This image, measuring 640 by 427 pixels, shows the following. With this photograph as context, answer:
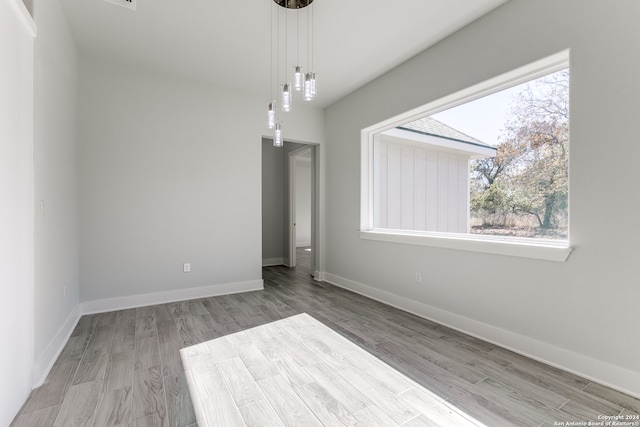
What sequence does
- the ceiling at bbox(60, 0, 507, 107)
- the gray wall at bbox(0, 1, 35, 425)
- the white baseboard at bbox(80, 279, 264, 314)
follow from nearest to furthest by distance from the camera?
the gray wall at bbox(0, 1, 35, 425)
the ceiling at bbox(60, 0, 507, 107)
the white baseboard at bbox(80, 279, 264, 314)

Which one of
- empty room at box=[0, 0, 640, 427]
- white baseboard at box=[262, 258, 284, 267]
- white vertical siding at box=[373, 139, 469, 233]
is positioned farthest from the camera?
white baseboard at box=[262, 258, 284, 267]

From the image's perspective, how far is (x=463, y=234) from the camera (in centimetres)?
297

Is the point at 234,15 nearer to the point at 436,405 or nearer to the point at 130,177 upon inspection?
the point at 130,177

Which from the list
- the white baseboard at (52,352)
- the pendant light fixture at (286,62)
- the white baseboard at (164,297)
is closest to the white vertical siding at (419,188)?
the pendant light fixture at (286,62)

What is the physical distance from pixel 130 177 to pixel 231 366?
8.67 feet

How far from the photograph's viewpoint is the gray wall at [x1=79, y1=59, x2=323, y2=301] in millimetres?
3363

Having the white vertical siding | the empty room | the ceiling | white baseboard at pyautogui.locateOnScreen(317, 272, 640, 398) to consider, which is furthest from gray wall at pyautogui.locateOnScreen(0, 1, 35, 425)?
the white vertical siding

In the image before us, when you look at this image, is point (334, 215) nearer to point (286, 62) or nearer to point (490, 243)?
point (286, 62)

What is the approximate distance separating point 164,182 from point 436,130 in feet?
11.1

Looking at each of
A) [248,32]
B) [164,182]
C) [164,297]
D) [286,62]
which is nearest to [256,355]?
[164,297]

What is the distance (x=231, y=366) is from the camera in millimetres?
2160

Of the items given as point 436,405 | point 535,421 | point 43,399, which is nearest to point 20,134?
point 43,399

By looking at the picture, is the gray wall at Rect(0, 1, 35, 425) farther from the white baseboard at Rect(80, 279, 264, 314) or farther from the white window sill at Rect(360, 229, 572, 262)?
the white window sill at Rect(360, 229, 572, 262)

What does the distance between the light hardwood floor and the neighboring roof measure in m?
1.91
